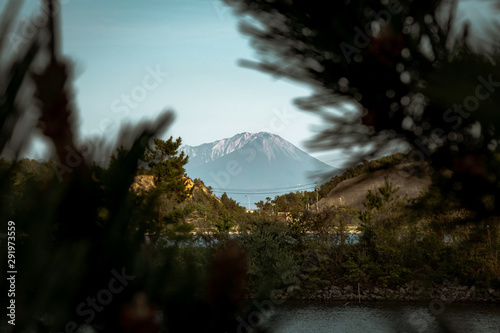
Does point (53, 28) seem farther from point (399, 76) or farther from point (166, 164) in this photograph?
point (166, 164)

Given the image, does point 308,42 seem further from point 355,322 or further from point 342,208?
point 342,208

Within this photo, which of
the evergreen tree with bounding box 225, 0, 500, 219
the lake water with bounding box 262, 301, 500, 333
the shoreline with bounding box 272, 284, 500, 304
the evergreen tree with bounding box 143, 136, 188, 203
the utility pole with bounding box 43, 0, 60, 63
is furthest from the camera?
the shoreline with bounding box 272, 284, 500, 304

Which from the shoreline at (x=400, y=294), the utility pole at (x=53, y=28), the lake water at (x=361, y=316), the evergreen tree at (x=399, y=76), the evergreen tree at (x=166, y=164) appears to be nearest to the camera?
the utility pole at (x=53, y=28)

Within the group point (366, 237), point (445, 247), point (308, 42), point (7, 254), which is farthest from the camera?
point (366, 237)

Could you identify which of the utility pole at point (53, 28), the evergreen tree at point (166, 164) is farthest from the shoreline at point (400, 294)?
the utility pole at point (53, 28)

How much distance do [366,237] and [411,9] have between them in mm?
12673

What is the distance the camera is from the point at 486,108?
88 cm

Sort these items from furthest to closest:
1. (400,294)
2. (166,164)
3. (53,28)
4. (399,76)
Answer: (400,294)
(166,164)
(399,76)
(53,28)

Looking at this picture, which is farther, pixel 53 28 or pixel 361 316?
pixel 361 316

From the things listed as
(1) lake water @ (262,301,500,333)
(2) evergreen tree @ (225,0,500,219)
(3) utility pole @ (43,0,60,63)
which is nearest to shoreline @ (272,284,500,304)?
(1) lake water @ (262,301,500,333)

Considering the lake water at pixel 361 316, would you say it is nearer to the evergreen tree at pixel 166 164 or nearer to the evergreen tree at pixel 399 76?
the evergreen tree at pixel 166 164

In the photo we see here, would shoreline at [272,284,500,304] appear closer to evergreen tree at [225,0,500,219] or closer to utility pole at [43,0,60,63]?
evergreen tree at [225,0,500,219]

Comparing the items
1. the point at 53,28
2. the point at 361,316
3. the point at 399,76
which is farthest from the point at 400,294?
the point at 53,28

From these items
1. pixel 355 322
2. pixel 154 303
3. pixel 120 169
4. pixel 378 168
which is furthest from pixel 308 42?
pixel 355 322
